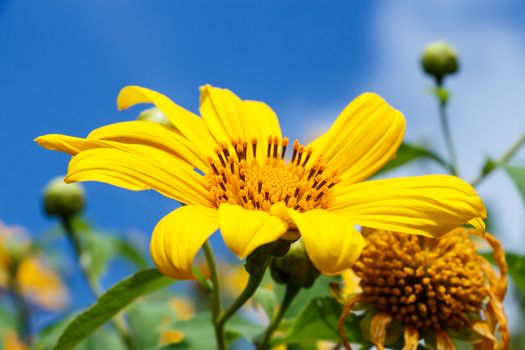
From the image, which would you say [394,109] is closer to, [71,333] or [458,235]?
[458,235]

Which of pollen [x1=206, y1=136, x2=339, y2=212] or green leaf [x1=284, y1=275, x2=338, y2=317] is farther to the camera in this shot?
green leaf [x1=284, y1=275, x2=338, y2=317]

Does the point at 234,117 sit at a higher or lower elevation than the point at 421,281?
higher

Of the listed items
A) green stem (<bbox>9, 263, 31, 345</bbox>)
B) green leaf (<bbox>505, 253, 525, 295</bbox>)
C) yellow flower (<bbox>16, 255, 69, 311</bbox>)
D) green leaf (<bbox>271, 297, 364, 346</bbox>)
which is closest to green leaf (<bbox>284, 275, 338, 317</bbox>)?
green leaf (<bbox>271, 297, 364, 346</bbox>)

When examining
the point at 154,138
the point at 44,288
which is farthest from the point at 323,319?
the point at 44,288

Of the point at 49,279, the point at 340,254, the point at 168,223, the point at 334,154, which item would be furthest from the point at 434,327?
the point at 49,279

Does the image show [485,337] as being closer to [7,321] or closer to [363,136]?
[363,136]

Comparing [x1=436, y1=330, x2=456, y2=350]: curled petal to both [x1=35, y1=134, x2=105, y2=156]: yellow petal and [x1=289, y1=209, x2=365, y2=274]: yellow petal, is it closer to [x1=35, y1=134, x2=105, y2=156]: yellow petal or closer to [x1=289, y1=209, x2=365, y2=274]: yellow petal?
[x1=289, y1=209, x2=365, y2=274]: yellow petal
